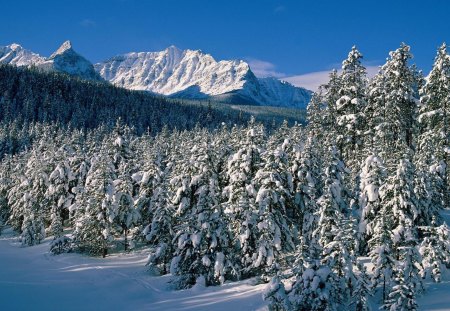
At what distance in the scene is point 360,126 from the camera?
143 feet

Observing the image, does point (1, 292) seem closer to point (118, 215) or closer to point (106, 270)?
point (106, 270)

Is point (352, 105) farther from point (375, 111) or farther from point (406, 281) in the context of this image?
point (406, 281)

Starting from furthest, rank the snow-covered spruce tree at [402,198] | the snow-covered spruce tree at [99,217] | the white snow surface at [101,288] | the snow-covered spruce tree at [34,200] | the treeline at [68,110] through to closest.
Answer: the treeline at [68,110], the snow-covered spruce tree at [34,200], the snow-covered spruce tree at [99,217], the white snow surface at [101,288], the snow-covered spruce tree at [402,198]

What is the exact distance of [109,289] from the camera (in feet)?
105

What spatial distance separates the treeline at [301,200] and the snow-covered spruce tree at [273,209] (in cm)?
10

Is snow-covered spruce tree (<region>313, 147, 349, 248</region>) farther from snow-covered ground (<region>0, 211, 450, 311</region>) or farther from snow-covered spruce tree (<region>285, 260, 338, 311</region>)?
snow-covered ground (<region>0, 211, 450, 311</region>)

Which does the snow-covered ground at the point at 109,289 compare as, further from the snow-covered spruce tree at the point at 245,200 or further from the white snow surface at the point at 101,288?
the snow-covered spruce tree at the point at 245,200

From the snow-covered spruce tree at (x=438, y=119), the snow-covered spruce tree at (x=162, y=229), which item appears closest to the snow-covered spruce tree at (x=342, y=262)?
the snow-covered spruce tree at (x=162, y=229)

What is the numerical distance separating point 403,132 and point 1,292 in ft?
125

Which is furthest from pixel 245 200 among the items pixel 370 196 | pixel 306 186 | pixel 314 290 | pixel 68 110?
pixel 68 110

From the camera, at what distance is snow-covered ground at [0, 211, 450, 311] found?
25828 mm

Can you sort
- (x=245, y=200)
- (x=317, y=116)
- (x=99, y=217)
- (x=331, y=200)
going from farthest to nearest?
(x=317, y=116) < (x=99, y=217) < (x=245, y=200) < (x=331, y=200)

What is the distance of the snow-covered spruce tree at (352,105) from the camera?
1671 inches

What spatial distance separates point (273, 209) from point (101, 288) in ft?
47.2
